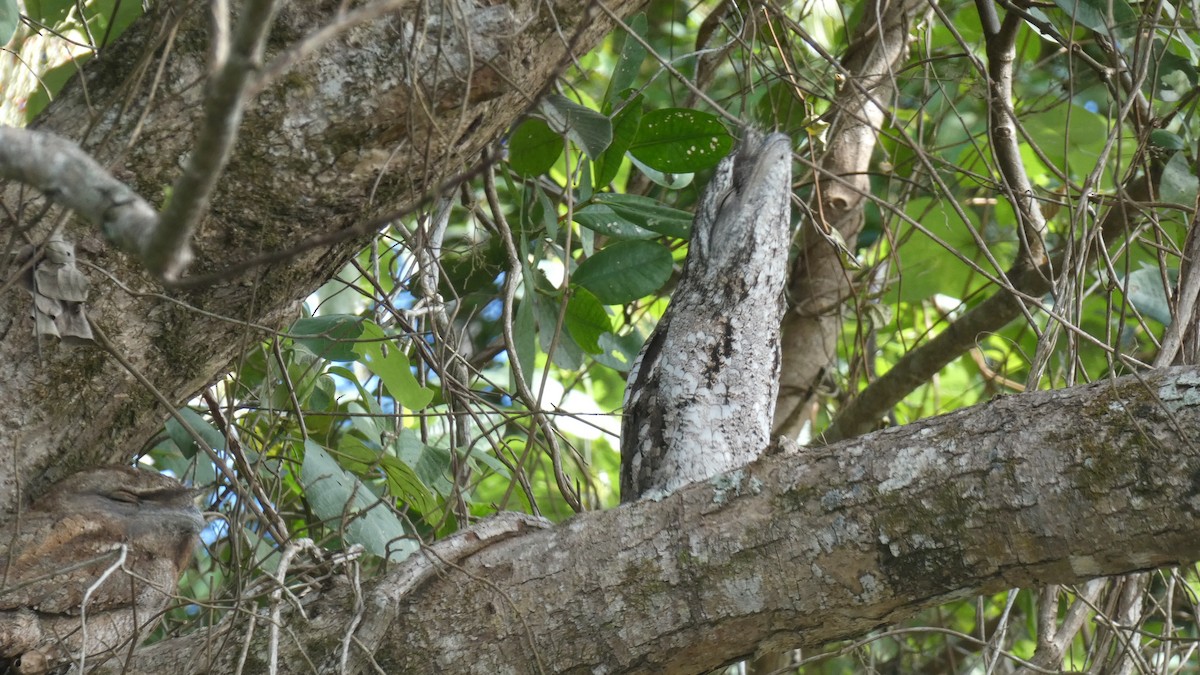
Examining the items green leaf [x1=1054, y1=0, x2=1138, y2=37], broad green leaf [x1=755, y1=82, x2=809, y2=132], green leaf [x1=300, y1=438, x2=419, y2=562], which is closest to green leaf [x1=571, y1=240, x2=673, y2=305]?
green leaf [x1=300, y1=438, x2=419, y2=562]

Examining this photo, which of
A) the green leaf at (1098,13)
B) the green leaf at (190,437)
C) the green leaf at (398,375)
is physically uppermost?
the green leaf at (1098,13)

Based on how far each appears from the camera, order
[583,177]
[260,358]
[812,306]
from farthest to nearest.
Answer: [812,306], [260,358], [583,177]

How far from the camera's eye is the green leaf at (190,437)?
5.40ft

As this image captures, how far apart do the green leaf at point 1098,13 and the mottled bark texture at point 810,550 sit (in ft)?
3.16

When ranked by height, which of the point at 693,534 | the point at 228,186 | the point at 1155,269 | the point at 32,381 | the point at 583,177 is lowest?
the point at 693,534

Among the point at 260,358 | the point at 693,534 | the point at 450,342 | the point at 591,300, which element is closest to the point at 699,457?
the point at 591,300

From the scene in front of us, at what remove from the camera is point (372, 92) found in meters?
1.25

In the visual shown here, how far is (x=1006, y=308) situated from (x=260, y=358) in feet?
5.55

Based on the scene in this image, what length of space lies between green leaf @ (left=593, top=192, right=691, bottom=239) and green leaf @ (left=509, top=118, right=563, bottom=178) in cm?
23

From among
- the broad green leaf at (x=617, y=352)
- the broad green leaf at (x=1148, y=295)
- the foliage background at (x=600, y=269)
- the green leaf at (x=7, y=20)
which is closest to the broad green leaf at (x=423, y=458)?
the foliage background at (x=600, y=269)

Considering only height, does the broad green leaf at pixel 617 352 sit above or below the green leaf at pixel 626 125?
below

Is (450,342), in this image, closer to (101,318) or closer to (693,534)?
(101,318)

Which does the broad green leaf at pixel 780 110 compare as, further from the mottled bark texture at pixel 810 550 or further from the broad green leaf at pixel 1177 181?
the mottled bark texture at pixel 810 550

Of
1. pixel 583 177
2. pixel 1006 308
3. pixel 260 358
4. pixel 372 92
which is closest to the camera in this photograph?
pixel 372 92
